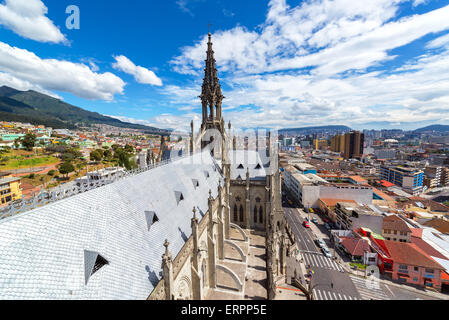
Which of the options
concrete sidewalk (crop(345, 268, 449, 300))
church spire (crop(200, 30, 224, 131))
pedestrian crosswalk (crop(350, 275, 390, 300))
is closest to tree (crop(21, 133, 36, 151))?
church spire (crop(200, 30, 224, 131))

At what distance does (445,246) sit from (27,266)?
61.0 m

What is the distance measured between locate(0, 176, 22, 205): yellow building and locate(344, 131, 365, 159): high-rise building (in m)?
205

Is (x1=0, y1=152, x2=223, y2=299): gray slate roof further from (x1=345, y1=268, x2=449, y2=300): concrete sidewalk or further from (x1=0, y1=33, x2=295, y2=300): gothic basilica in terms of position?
(x1=345, y1=268, x2=449, y2=300): concrete sidewalk

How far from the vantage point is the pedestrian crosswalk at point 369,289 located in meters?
28.1

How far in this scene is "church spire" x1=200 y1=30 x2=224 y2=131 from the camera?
34747 millimetres

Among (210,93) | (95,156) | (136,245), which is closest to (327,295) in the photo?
(136,245)

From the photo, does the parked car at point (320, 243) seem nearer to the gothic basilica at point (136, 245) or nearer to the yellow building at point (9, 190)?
the gothic basilica at point (136, 245)

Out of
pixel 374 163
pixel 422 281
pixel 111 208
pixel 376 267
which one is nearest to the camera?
pixel 111 208

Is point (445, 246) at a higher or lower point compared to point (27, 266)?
lower

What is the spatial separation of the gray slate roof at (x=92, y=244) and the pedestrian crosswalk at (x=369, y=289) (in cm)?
3094

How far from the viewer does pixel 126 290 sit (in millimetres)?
9727
